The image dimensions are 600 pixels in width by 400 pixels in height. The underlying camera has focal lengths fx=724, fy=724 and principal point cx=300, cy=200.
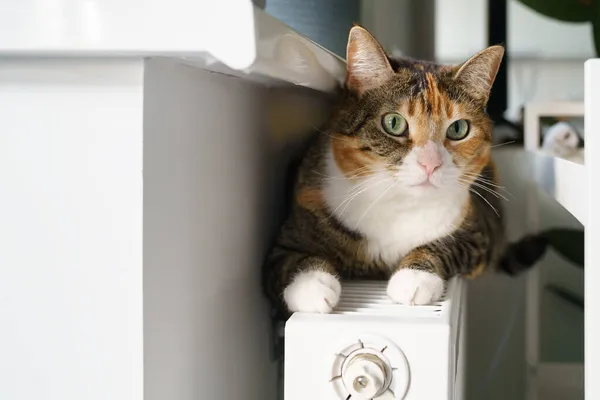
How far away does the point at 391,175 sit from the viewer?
3.40ft

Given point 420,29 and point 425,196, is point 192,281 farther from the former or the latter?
point 420,29

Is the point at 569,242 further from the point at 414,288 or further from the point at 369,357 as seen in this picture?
the point at 369,357

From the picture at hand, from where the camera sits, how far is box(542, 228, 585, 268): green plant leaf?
1.49m

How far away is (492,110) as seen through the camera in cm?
177

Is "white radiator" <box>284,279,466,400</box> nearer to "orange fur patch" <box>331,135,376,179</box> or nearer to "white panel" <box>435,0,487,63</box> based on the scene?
"orange fur patch" <box>331,135,376,179</box>

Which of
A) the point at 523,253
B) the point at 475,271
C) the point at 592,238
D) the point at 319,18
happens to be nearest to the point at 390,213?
the point at 475,271

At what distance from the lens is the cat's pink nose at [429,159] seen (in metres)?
0.99

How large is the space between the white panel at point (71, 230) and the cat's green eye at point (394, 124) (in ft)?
1.67

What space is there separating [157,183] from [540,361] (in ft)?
4.51

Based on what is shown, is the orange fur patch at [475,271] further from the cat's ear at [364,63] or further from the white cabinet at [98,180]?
the white cabinet at [98,180]

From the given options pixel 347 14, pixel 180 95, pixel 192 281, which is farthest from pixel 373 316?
pixel 347 14

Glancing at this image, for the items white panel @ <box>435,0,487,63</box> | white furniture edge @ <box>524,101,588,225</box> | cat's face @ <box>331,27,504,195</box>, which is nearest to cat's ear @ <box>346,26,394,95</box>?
cat's face @ <box>331,27,504,195</box>

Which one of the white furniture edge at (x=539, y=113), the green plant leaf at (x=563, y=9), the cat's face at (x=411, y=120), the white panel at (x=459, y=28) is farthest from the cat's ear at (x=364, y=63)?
the white panel at (x=459, y=28)

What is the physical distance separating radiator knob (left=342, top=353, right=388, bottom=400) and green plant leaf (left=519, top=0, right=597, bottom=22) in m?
0.90
